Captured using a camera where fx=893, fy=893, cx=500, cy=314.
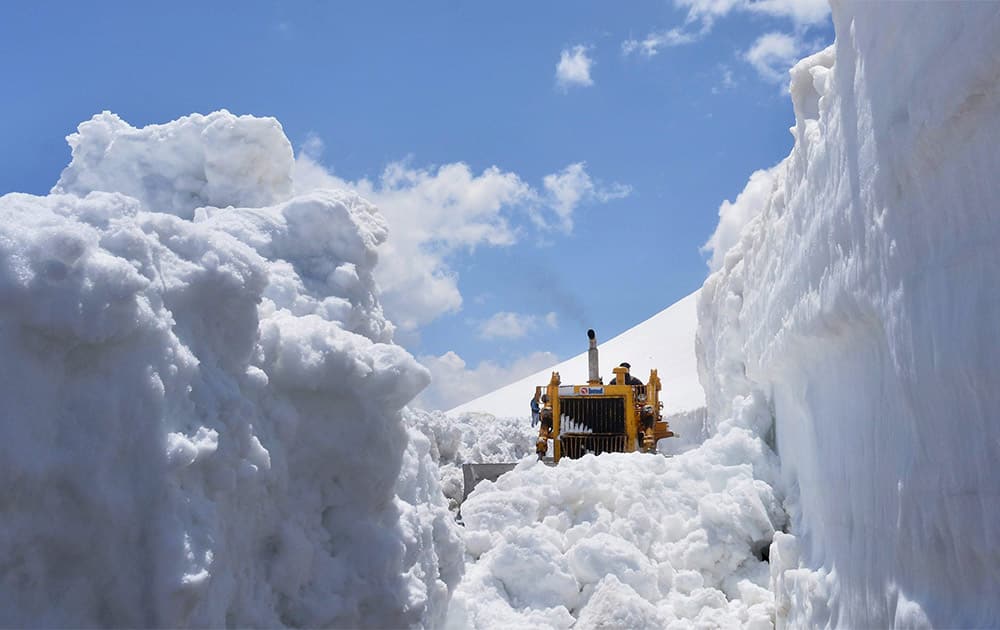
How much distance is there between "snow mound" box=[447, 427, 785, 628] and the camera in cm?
684

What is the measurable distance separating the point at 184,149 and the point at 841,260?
3921 millimetres

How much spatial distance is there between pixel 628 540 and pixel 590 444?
5732mm

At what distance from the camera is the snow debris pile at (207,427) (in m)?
2.62

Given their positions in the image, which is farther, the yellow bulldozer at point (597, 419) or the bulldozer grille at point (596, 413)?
the bulldozer grille at point (596, 413)

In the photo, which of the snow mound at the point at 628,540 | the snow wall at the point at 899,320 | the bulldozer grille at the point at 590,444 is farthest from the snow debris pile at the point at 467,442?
the snow wall at the point at 899,320

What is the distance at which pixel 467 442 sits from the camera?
17.4m

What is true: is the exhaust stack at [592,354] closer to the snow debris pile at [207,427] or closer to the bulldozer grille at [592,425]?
the bulldozer grille at [592,425]

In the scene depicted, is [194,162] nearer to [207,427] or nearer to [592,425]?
[207,427]

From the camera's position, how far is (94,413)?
2.75 m

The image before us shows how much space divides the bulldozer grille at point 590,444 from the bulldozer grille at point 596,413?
93mm

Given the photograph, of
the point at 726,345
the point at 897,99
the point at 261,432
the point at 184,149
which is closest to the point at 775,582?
the point at 726,345

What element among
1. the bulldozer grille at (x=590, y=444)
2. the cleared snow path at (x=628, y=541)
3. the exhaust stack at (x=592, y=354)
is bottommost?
the cleared snow path at (x=628, y=541)

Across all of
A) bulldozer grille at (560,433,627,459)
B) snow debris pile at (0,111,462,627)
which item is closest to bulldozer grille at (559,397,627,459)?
bulldozer grille at (560,433,627,459)

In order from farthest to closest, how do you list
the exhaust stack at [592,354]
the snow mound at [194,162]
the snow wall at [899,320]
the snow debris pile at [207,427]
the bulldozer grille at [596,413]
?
the exhaust stack at [592,354] → the bulldozer grille at [596,413] → the snow mound at [194,162] → the snow wall at [899,320] → the snow debris pile at [207,427]
